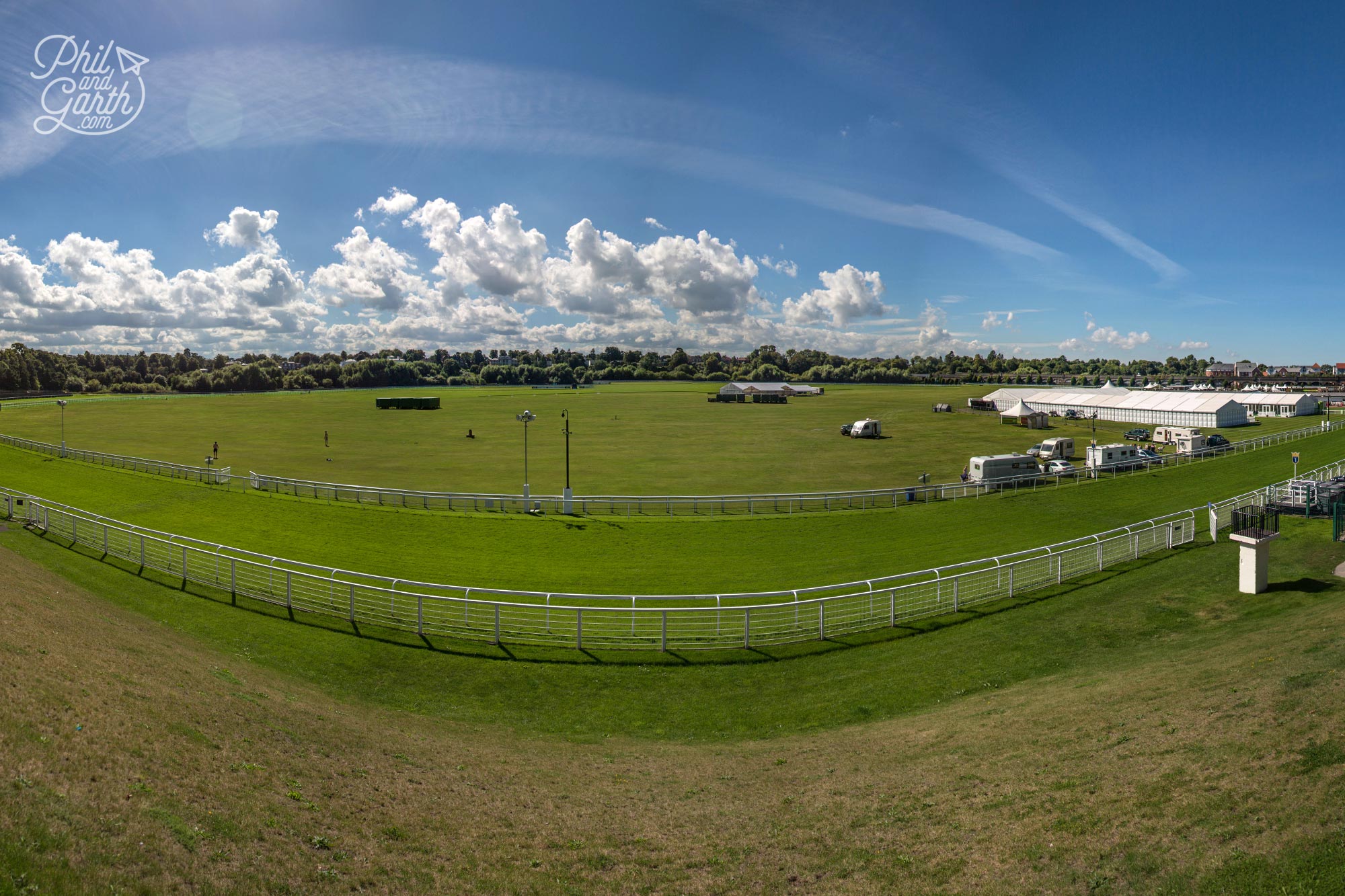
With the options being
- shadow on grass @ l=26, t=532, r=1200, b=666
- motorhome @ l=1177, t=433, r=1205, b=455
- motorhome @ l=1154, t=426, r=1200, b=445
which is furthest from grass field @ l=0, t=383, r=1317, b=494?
shadow on grass @ l=26, t=532, r=1200, b=666

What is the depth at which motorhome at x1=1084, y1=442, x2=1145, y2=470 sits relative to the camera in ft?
139

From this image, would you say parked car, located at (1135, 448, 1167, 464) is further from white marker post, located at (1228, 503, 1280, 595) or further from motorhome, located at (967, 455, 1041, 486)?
white marker post, located at (1228, 503, 1280, 595)

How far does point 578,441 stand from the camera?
6303 centimetres

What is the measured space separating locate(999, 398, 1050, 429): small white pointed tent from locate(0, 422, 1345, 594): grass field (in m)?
36.2

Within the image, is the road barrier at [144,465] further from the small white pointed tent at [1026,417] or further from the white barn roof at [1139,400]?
the white barn roof at [1139,400]

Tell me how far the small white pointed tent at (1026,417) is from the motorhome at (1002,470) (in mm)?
38924

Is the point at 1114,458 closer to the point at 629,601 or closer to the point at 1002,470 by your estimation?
the point at 1002,470

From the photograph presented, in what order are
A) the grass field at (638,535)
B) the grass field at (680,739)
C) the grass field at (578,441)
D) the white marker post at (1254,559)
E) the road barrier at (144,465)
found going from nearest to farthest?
the grass field at (680,739) → the white marker post at (1254,559) → the grass field at (638,535) → the road barrier at (144,465) → the grass field at (578,441)

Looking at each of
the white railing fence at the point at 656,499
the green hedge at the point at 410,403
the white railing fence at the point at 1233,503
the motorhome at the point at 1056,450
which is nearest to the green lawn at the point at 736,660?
the white railing fence at the point at 1233,503

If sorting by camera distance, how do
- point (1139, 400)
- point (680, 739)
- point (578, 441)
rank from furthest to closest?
point (1139, 400)
point (578, 441)
point (680, 739)

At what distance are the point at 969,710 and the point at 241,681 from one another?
543 inches

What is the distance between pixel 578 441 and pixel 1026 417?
49097 mm

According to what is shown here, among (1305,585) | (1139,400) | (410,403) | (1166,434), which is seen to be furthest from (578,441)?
(1139,400)

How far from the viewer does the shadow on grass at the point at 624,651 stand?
1655 cm
